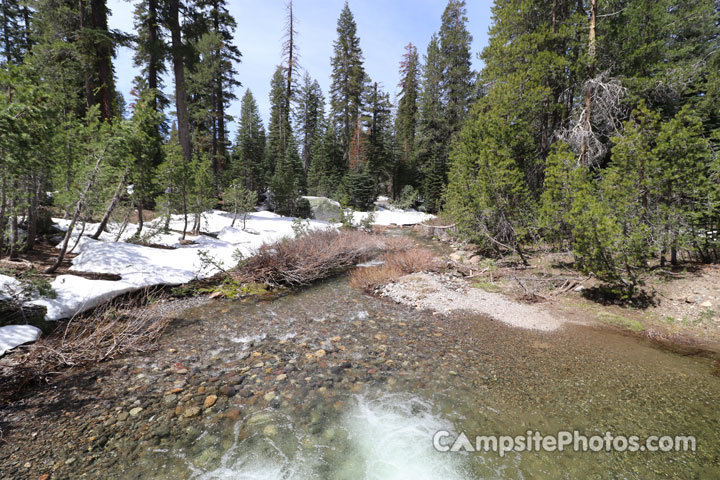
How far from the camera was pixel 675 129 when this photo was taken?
19.8ft

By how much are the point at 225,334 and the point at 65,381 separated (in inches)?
83.2

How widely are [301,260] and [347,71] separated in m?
31.3

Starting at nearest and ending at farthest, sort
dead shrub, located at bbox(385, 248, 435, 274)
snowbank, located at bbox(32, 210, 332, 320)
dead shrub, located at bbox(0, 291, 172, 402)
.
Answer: dead shrub, located at bbox(0, 291, 172, 402) → snowbank, located at bbox(32, 210, 332, 320) → dead shrub, located at bbox(385, 248, 435, 274)

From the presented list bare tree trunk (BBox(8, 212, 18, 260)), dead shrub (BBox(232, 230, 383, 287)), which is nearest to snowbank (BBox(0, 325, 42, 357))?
bare tree trunk (BBox(8, 212, 18, 260))

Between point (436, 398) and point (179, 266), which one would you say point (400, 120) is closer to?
point (179, 266)

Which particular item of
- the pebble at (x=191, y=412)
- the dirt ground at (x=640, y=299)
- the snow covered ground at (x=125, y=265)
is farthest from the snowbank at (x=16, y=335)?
the dirt ground at (x=640, y=299)

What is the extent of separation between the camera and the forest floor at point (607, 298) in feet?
17.1

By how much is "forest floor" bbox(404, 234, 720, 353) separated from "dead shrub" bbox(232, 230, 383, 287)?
111 inches

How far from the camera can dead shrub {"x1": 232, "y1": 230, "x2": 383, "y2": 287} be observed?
8.34 m

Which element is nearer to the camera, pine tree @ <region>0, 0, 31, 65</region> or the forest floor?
the forest floor

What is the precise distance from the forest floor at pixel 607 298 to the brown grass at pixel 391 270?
0.63 meters

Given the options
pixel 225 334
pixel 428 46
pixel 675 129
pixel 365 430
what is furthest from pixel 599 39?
pixel 428 46

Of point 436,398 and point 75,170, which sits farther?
point 75,170

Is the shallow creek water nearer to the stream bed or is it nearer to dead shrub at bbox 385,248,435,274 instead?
the stream bed
